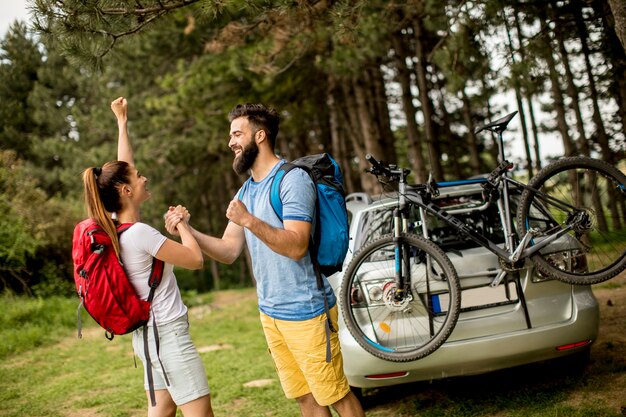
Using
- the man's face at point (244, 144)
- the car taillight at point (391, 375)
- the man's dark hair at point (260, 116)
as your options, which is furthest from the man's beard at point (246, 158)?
the car taillight at point (391, 375)

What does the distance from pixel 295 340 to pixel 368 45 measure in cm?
819

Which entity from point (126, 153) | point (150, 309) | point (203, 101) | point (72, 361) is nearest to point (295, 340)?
point (150, 309)

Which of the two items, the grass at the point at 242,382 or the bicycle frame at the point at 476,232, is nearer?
the bicycle frame at the point at 476,232

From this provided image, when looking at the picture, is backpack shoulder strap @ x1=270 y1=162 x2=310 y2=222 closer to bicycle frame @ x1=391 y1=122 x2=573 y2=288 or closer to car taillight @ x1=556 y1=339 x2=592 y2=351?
bicycle frame @ x1=391 y1=122 x2=573 y2=288

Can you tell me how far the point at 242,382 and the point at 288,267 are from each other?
3414 mm

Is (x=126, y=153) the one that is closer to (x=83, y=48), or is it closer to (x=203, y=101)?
(x=83, y=48)

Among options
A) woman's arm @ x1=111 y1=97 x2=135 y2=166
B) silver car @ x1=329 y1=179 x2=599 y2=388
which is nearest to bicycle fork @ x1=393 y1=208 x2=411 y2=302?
silver car @ x1=329 y1=179 x2=599 y2=388

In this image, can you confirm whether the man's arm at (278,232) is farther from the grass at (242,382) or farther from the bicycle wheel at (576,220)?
the grass at (242,382)

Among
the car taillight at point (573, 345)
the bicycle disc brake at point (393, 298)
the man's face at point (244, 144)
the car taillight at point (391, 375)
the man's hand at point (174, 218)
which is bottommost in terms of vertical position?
the car taillight at point (573, 345)

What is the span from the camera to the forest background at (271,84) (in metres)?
5.11

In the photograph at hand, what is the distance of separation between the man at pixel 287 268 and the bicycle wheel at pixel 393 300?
78 cm

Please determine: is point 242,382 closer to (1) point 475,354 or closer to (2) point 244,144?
(1) point 475,354

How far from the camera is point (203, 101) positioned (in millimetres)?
14094

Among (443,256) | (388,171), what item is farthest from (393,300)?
(388,171)
